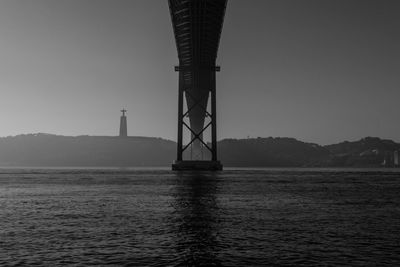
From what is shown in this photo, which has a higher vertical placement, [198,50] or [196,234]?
[198,50]

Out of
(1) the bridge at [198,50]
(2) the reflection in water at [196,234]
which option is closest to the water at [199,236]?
(2) the reflection in water at [196,234]

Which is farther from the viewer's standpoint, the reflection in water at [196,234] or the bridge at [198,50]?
the bridge at [198,50]

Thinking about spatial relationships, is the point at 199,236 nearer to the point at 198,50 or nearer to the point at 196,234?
the point at 196,234

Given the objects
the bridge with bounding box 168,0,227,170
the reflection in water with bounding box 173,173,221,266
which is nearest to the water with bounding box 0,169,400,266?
the reflection in water with bounding box 173,173,221,266

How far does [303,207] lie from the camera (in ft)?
57.0

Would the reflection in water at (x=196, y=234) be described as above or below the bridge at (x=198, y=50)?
below

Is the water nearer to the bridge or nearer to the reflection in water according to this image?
the reflection in water

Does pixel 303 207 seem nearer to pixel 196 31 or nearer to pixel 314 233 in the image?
pixel 314 233

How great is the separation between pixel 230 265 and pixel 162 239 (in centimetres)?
280

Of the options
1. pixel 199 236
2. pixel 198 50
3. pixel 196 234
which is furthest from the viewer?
pixel 198 50

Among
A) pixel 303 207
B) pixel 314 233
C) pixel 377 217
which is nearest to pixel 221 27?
pixel 303 207

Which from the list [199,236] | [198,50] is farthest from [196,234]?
[198,50]

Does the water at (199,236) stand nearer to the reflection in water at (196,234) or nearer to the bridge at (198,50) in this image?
the reflection in water at (196,234)

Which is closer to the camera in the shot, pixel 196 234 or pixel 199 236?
pixel 199 236
